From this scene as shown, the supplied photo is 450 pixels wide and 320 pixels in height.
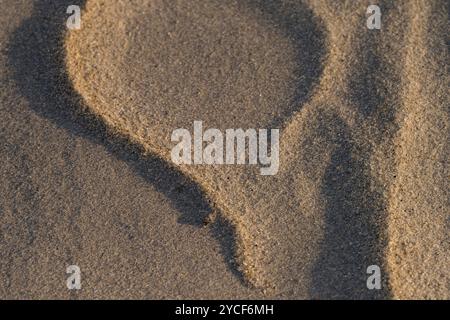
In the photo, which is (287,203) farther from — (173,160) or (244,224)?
(173,160)

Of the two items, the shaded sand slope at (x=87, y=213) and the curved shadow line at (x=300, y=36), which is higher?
the curved shadow line at (x=300, y=36)

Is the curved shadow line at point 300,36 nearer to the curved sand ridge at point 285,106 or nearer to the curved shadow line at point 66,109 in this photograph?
the curved sand ridge at point 285,106

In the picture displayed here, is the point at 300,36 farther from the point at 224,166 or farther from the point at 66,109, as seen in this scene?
the point at 66,109

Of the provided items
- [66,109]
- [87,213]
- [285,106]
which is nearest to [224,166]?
[285,106]

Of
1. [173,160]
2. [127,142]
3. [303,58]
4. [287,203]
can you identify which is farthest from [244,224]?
[303,58]

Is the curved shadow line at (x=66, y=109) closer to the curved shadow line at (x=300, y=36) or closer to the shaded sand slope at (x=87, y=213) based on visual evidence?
the shaded sand slope at (x=87, y=213)

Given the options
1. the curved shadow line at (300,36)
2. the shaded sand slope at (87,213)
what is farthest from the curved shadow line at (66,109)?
the curved shadow line at (300,36)

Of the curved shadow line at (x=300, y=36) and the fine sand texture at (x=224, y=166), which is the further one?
the curved shadow line at (x=300, y=36)
